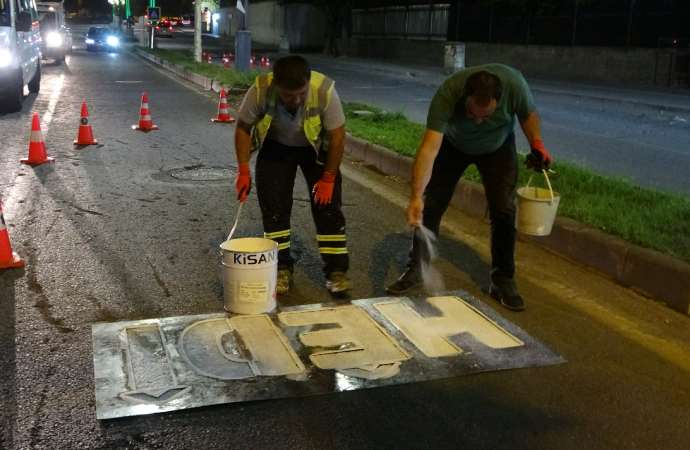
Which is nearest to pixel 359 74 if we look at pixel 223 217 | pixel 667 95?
pixel 667 95

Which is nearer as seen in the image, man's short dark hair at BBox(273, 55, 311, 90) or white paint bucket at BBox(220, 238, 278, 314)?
man's short dark hair at BBox(273, 55, 311, 90)

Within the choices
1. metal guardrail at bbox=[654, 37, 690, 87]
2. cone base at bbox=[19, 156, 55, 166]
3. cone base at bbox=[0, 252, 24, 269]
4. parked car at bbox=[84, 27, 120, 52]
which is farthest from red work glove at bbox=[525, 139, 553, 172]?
parked car at bbox=[84, 27, 120, 52]

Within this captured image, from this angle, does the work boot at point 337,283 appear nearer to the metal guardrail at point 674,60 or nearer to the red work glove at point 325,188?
the red work glove at point 325,188

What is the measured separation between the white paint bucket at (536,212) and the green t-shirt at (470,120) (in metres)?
0.49

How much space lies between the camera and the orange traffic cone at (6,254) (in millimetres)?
5121

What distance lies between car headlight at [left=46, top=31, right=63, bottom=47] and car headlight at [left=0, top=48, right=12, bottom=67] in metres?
15.1

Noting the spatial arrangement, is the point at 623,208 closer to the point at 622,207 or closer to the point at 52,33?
the point at 622,207

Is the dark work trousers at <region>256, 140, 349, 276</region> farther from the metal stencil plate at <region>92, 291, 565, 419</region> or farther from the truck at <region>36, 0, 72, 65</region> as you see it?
the truck at <region>36, 0, 72, 65</region>

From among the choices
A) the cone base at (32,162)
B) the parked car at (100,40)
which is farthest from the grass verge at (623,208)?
the parked car at (100,40)

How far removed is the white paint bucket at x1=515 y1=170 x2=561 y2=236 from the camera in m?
4.84

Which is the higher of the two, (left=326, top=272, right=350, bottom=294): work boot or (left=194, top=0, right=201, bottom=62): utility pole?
(left=194, top=0, right=201, bottom=62): utility pole

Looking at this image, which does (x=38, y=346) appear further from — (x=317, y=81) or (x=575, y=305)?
(x=575, y=305)

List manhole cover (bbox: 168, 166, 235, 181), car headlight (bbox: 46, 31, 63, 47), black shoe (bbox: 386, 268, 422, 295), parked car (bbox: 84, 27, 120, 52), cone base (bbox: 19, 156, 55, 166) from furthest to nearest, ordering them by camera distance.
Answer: parked car (bbox: 84, 27, 120, 52) < car headlight (bbox: 46, 31, 63, 47) < cone base (bbox: 19, 156, 55, 166) < manhole cover (bbox: 168, 166, 235, 181) < black shoe (bbox: 386, 268, 422, 295)

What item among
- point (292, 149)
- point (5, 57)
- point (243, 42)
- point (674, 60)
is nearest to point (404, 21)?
point (243, 42)
